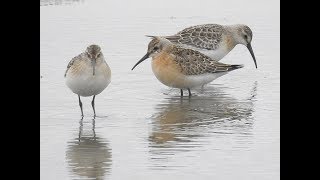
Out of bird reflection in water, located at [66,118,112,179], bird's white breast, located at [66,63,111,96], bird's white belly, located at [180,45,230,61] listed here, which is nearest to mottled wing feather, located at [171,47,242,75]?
bird's white belly, located at [180,45,230,61]

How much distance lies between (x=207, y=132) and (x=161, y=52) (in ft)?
7.97

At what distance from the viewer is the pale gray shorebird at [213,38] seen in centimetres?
1330

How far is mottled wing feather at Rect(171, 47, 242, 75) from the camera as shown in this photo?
37.7 feet

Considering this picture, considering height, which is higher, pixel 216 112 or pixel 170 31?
pixel 170 31

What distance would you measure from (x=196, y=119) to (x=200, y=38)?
3.50m

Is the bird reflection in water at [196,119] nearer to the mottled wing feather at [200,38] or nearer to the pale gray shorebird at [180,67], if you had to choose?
the pale gray shorebird at [180,67]

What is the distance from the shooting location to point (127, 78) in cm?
1238

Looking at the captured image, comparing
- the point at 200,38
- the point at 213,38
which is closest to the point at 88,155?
the point at 200,38

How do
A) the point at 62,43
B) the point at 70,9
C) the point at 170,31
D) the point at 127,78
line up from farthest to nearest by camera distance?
the point at 70,9, the point at 170,31, the point at 62,43, the point at 127,78

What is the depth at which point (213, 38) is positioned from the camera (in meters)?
13.5

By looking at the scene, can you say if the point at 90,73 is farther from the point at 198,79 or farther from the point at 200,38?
the point at 200,38

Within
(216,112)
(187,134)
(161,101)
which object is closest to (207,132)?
(187,134)

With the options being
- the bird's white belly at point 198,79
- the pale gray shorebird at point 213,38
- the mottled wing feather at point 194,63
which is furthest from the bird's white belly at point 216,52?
the bird's white belly at point 198,79

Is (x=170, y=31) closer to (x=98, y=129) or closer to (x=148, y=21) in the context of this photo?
(x=148, y=21)
